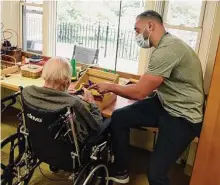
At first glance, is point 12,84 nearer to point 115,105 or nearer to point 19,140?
point 19,140

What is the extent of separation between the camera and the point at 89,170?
1.93 m


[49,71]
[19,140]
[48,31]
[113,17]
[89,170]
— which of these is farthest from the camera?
[48,31]

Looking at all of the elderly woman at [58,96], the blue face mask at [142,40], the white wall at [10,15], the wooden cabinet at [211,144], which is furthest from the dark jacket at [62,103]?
the white wall at [10,15]

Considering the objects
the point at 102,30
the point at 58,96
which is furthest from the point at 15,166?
the point at 102,30

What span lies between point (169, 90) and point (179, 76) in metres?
0.12

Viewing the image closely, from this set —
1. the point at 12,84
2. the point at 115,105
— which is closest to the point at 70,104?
the point at 115,105

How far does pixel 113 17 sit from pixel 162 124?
1.63 m

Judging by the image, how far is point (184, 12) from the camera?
8.55 ft

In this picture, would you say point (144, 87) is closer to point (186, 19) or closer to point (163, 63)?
point (163, 63)

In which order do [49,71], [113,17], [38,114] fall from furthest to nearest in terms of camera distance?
[113,17]
[49,71]
[38,114]

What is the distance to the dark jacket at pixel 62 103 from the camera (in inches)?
67.8

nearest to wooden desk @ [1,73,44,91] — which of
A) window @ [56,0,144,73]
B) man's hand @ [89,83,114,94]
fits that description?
window @ [56,0,144,73]

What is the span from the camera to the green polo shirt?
5.65 feet

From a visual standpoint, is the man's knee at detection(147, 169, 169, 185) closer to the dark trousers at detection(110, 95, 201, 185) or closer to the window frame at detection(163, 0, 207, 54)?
the dark trousers at detection(110, 95, 201, 185)
